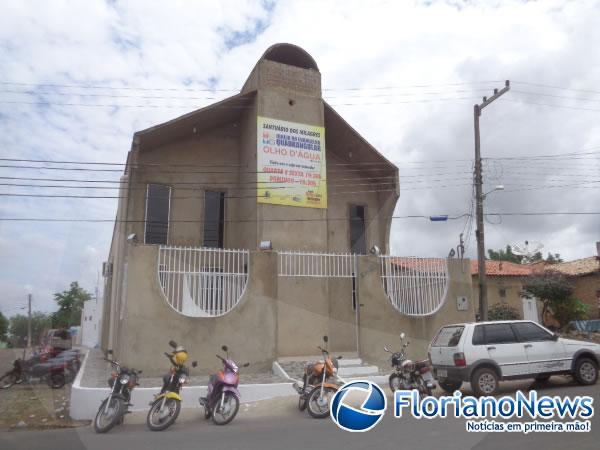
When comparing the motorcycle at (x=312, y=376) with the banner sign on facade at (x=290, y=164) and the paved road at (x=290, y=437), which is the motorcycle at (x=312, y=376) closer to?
the paved road at (x=290, y=437)

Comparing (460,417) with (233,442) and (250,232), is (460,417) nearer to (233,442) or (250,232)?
(233,442)

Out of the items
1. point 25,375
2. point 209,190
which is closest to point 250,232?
point 209,190

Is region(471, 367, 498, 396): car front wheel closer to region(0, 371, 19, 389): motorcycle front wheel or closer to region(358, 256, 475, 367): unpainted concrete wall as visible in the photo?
region(358, 256, 475, 367): unpainted concrete wall

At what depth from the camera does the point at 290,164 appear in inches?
626

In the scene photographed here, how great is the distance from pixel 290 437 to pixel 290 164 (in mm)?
10157

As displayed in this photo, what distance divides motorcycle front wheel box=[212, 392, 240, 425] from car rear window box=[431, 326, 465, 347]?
460 cm

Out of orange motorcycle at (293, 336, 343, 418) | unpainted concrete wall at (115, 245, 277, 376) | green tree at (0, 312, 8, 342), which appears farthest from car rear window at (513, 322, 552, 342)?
green tree at (0, 312, 8, 342)

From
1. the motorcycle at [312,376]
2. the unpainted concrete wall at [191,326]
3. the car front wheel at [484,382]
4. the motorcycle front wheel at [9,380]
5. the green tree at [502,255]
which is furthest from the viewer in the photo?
the green tree at [502,255]

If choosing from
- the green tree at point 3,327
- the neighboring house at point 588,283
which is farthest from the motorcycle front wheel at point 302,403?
the green tree at point 3,327

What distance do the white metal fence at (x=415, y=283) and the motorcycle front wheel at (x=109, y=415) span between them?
26.2ft

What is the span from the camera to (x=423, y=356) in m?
13.8

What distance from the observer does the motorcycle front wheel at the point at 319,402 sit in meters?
8.50

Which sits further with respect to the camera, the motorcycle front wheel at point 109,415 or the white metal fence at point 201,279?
the white metal fence at point 201,279

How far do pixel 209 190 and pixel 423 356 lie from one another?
860cm
